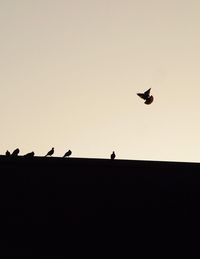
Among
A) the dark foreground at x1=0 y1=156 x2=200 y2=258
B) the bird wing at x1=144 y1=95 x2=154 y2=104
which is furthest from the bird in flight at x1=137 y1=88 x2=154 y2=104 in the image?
the dark foreground at x1=0 y1=156 x2=200 y2=258

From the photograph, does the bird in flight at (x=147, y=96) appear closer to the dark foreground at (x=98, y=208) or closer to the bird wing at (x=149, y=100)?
the bird wing at (x=149, y=100)

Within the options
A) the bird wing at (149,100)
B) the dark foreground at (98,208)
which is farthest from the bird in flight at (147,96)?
the dark foreground at (98,208)

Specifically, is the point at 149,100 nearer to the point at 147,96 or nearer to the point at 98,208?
the point at 147,96

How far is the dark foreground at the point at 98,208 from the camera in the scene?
34.9 feet

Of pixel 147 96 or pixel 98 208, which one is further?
pixel 147 96

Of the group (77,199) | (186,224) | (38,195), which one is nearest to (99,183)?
(77,199)

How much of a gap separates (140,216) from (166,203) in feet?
2.27

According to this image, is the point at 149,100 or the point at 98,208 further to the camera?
the point at 149,100

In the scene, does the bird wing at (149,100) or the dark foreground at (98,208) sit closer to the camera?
the dark foreground at (98,208)

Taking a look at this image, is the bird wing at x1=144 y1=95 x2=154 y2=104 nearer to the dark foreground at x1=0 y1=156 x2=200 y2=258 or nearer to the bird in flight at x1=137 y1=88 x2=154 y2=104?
the bird in flight at x1=137 y1=88 x2=154 y2=104

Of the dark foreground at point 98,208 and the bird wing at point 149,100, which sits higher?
the bird wing at point 149,100

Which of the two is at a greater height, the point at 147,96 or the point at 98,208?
the point at 147,96

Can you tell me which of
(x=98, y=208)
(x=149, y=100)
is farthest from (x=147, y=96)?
(x=98, y=208)

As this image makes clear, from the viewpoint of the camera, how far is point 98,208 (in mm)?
11078
